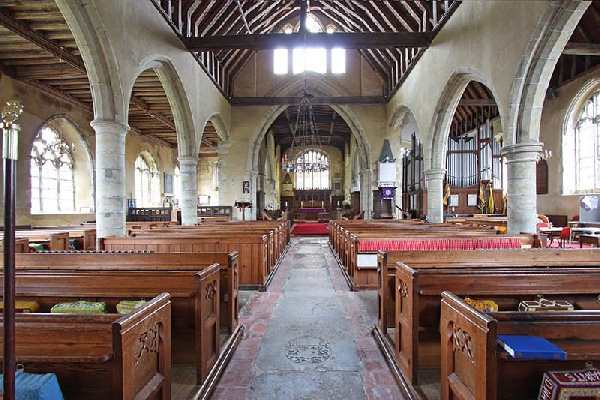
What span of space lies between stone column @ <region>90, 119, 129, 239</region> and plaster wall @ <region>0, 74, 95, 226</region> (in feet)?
14.1

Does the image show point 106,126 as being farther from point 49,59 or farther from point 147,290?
point 49,59

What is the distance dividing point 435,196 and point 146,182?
13.7 metres

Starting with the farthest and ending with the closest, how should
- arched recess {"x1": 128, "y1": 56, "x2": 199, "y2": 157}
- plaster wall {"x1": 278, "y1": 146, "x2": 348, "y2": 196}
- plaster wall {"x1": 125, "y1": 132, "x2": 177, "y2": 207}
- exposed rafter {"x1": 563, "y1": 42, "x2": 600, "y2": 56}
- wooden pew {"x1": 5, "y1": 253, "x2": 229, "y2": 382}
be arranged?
plaster wall {"x1": 278, "y1": 146, "x2": 348, "y2": 196}, plaster wall {"x1": 125, "y1": 132, "x2": 177, "y2": 207}, arched recess {"x1": 128, "y1": 56, "x2": 199, "y2": 157}, exposed rafter {"x1": 563, "y1": 42, "x2": 600, "y2": 56}, wooden pew {"x1": 5, "y1": 253, "x2": 229, "y2": 382}

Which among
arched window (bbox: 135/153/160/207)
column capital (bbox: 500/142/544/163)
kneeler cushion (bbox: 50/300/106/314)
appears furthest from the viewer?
arched window (bbox: 135/153/160/207)

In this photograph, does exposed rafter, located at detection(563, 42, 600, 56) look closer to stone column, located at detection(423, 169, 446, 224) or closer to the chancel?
the chancel

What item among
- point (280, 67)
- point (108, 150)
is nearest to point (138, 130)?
point (280, 67)

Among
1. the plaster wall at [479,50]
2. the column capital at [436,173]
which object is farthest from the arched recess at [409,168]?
the column capital at [436,173]

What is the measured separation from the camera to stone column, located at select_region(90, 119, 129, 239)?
587 cm

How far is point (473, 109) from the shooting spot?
15117 mm

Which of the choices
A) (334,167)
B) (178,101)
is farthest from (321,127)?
(178,101)

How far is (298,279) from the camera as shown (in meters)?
5.77

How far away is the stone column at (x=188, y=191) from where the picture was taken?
399 inches

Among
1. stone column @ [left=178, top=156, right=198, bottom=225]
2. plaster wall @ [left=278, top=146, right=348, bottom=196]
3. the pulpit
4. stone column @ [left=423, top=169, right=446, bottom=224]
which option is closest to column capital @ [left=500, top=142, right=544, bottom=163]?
stone column @ [left=423, top=169, right=446, bottom=224]

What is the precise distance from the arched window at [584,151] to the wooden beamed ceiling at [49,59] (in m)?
12.1
